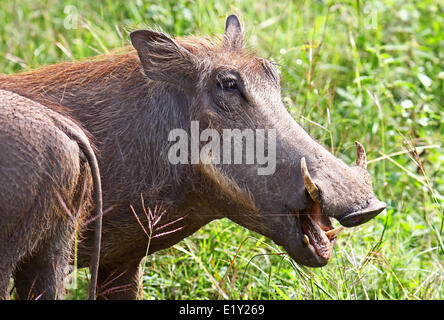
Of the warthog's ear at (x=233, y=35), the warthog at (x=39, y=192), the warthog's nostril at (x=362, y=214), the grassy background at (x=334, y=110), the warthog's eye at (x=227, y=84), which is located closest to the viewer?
the warthog at (x=39, y=192)

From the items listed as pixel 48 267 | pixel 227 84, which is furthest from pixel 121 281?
pixel 227 84

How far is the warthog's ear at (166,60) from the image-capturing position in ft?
11.4

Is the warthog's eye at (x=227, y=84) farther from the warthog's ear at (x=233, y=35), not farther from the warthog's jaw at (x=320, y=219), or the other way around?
the warthog's jaw at (x=320, y=219)

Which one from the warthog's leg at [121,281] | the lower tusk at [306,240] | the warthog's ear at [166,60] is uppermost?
the warthog's ear at [166,60]

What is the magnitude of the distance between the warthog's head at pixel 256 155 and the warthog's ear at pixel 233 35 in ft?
0.22

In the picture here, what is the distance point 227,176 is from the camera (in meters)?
3.36

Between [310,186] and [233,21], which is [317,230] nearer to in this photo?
[310,186]

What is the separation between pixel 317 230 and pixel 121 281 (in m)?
1.11

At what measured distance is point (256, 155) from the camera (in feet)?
10.9

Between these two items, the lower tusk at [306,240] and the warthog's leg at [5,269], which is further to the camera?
the lower tusk at [306,240]

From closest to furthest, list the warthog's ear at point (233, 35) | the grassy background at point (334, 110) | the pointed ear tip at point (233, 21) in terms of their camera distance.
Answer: the warthog's ear at point (233, 35)
the pointed ear tip at point (233, 21)
the grassy background at point (334, 110)

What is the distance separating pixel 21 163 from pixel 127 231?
70 centimetres

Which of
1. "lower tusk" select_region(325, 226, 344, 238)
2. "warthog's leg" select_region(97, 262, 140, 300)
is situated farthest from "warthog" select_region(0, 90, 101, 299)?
"lower tusk" select_region(325, 226, 344, 238)

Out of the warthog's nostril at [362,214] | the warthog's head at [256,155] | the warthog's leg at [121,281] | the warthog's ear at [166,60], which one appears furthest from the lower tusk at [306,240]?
the warthog's leg at [121,281]
